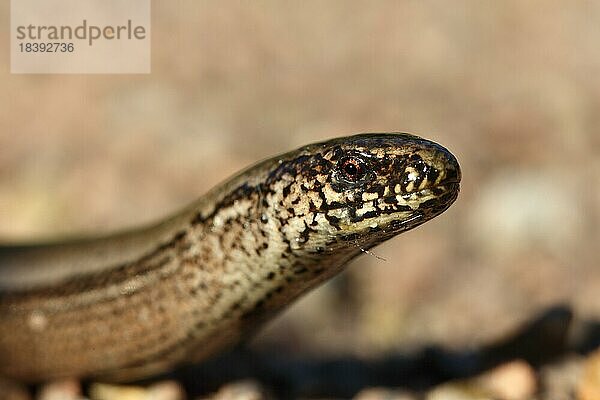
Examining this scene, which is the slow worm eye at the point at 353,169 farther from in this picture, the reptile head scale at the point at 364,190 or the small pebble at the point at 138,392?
the small pebble at the point at 138,392

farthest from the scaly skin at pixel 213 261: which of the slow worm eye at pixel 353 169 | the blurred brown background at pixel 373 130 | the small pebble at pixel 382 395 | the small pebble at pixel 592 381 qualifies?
the blurred brown background at pixel 373 130

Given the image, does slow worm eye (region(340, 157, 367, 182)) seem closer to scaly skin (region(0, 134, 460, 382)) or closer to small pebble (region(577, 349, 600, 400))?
scaly skin (region(0, 134, 460, 382))

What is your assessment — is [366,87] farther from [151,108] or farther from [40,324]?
[40,324]

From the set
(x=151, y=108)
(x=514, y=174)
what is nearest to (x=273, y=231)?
(x=514, y=174)

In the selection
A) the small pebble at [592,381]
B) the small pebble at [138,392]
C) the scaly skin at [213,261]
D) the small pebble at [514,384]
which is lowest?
the small pebble at [138,392]

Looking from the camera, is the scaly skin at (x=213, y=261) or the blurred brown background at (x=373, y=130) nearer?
the scaly skin at (x=213, y=261)

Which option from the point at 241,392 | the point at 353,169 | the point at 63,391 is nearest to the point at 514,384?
the point at 241,392

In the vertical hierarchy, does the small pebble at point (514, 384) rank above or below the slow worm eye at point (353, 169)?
below
